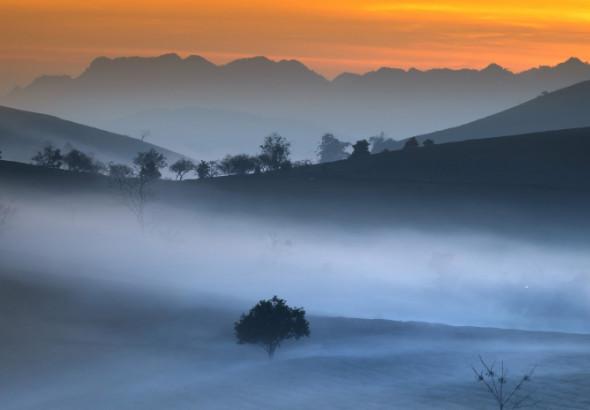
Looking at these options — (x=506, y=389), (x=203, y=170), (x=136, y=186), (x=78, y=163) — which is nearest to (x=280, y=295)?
(x=506, y=389)

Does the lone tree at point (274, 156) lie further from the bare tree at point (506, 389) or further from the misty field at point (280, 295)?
the bare tree at point (506, 389)

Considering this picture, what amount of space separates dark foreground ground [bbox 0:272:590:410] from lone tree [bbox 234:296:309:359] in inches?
30.5

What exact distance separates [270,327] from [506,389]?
20301 millimetres

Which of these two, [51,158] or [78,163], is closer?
[78,163]

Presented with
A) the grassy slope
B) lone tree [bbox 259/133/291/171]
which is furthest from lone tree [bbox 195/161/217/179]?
the grassy slope

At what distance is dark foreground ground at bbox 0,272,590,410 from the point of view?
166ft

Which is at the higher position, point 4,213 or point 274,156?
point 274,156

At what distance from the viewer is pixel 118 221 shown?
14012 cm

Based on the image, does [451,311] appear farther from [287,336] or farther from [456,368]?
[456,368]

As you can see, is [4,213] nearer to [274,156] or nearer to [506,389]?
[274,156]

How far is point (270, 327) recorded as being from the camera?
221ft

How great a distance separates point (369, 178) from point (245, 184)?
18803 mm

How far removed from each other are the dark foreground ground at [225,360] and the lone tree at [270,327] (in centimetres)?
78

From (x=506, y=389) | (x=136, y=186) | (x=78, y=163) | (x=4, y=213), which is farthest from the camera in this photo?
(x=78, y=163)
